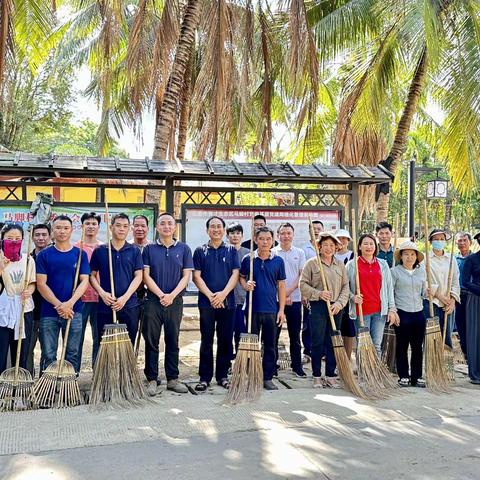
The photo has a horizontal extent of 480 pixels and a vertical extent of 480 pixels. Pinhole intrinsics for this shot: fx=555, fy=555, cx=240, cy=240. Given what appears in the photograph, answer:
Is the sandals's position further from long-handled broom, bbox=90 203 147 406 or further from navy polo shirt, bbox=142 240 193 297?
navy polo shirt, bbox=142 240 193 297

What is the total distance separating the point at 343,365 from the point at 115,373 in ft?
7.50

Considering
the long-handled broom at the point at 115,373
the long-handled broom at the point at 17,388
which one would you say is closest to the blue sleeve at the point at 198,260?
the long-handled broom at the point at 115,373

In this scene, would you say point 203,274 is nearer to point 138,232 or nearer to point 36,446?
point 138,232

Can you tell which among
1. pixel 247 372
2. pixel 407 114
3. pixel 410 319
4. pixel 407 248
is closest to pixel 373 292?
pixel 410 319

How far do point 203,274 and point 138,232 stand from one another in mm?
851

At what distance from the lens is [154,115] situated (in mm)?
14812

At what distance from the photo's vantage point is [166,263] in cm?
561

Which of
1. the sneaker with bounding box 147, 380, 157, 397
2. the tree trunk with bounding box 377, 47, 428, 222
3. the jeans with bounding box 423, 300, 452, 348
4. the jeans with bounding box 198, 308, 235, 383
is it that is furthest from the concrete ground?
the tree trunk with bounding box 377, 47, 428, 222

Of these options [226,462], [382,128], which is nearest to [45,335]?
[226,462]

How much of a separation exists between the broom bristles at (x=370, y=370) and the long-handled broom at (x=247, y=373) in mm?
1027

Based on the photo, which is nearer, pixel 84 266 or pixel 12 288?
pixel 12 288

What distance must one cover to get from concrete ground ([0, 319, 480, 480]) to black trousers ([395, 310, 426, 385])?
0.50 meters

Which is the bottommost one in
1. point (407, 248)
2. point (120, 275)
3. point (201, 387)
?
point (201, 387)

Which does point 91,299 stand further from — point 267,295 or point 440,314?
point 440,314
